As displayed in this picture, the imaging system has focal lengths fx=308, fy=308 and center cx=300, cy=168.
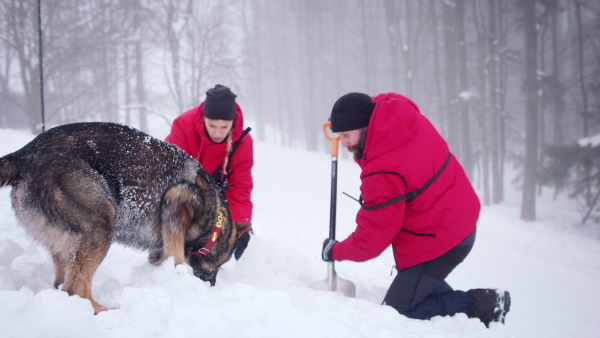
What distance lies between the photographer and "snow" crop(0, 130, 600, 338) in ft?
4.97

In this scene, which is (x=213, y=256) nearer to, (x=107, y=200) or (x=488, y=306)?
(x=107, y=200)

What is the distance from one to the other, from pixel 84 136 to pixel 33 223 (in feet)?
2.03

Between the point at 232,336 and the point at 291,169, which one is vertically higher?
the point at 232,336

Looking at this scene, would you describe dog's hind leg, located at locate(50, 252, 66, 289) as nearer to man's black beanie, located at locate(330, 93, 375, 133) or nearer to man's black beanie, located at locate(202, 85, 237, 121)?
man's black beanie, located at locate(202, 85, 237, 121)

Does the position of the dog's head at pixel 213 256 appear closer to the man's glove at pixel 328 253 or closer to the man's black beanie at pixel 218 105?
the man's glove at pixel 328 253

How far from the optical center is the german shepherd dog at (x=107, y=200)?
1866 mm

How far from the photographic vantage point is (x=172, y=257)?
246 centimetres

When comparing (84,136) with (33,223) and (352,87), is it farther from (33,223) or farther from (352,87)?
(352,87)

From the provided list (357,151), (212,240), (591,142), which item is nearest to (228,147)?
(212,240)

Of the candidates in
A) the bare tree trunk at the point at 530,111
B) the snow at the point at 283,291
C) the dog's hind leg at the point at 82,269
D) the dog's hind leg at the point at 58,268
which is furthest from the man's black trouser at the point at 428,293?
the bare tree trunk at the point at 530,111

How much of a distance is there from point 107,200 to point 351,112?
1932 millimetres

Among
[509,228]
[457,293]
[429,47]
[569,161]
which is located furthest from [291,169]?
[429,47]

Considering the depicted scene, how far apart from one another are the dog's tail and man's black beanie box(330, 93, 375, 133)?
2202mm

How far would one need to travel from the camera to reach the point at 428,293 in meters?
2.66
